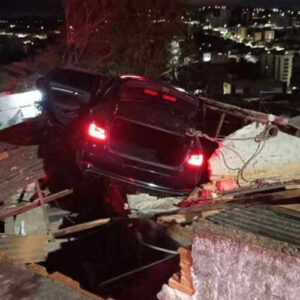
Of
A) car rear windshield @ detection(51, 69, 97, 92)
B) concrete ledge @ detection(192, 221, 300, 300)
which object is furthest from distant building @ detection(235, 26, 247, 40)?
concrete ledge @ detection(192, 221, 300, 300)

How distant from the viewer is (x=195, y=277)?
2.78 m

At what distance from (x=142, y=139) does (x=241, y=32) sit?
46.4 metres

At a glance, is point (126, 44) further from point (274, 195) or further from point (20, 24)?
point (20, 24)

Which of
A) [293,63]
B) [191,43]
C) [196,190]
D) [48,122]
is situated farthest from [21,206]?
[293,63]

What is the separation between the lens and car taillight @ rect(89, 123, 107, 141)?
5.86m

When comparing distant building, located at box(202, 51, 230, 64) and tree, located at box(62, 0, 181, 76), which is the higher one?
tree, located at box(62, 0, 181, 76)

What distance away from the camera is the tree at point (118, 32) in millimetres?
17516

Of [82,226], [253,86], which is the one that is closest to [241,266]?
[82,226]

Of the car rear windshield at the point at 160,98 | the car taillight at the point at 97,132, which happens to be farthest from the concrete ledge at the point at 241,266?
the car rear windshield at the point at 160,98

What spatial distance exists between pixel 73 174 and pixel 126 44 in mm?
12459

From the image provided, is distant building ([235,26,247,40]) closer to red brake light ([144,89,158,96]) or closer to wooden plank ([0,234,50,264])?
red brake light ([144,89,158,96])

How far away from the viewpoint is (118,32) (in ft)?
59.5

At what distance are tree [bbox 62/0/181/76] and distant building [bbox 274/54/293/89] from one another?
1277 cm

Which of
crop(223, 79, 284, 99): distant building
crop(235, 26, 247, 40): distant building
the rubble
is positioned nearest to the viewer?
the rubble
